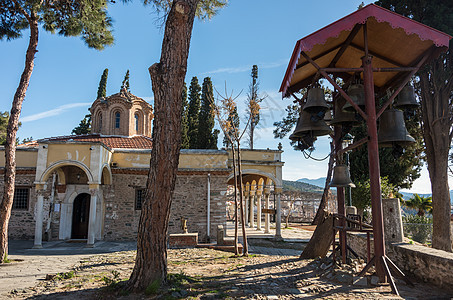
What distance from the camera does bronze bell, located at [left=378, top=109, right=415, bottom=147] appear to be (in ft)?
17.2

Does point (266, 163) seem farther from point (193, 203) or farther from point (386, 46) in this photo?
point (386, 46)

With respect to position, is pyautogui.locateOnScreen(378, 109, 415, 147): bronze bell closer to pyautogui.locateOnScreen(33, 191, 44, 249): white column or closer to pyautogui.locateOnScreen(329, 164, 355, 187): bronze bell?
pyautogui.locateOnScreen(329, 164, 355, 187): bronze bell

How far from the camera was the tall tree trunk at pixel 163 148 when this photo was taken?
4.87 metres

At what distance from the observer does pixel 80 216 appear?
15.3 m

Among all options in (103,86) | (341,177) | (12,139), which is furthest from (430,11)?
(103,86)

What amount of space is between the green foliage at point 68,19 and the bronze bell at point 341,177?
→ 935cm

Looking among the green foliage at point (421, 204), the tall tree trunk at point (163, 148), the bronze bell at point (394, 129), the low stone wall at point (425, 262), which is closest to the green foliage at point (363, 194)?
the green foliage at point (421, 204)

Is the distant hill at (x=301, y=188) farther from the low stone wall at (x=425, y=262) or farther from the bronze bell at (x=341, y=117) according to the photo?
the low stone wall at (x=425, y=262)

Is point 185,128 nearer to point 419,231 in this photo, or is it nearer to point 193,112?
point 193,112

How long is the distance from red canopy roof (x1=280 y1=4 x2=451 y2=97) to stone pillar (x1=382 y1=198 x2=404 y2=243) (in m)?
2.52

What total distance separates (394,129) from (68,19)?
35.7ft

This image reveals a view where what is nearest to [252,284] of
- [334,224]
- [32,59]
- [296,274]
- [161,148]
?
[296,274]

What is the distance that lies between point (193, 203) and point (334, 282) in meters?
10.2

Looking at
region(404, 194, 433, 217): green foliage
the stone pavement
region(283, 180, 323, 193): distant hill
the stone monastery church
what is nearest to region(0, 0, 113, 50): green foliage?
the stone monastery church
